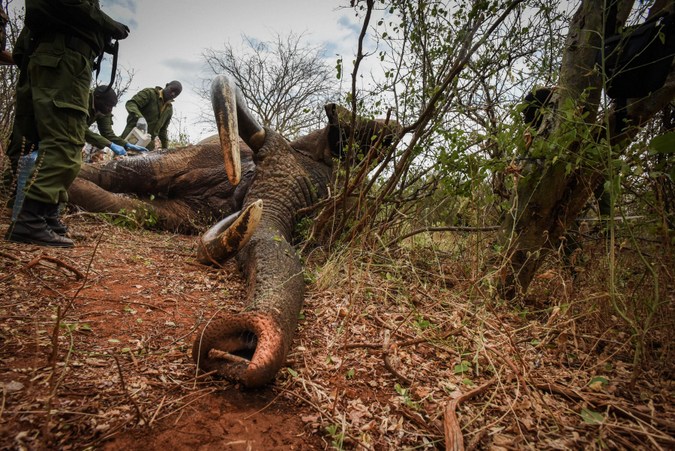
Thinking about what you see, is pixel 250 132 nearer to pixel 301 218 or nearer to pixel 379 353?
pixel 301 218

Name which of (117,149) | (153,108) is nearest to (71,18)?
(117,149)

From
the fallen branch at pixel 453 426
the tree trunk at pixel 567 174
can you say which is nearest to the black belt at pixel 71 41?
the tree trunk at pixel 567 174

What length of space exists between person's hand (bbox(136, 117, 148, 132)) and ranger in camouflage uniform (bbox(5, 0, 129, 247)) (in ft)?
19.8

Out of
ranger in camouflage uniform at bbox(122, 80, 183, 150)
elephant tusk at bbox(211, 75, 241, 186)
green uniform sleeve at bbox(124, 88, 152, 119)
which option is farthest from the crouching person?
elephant tusk at bbox(211, 75, 241, 186)

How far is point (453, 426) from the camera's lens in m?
1.14

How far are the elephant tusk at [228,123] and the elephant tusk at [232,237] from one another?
23cm

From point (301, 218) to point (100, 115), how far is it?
5428 mm

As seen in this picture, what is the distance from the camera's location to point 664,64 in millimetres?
1949

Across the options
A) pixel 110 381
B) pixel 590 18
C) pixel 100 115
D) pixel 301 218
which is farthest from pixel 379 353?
pixel 100 115

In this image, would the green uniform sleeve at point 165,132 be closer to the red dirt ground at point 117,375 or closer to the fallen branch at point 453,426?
the red dirt ground at point 117,375

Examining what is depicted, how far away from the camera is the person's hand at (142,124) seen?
846 centimetres

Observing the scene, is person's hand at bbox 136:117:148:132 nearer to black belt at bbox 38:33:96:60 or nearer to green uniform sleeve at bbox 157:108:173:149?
green uniform sleeve at bbox 157:108:173:149

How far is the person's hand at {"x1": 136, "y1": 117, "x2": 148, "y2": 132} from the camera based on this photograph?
8.46 metres

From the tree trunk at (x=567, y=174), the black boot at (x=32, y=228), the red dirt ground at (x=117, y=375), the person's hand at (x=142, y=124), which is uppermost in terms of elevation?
the person's hand at (x=142, y=124)
